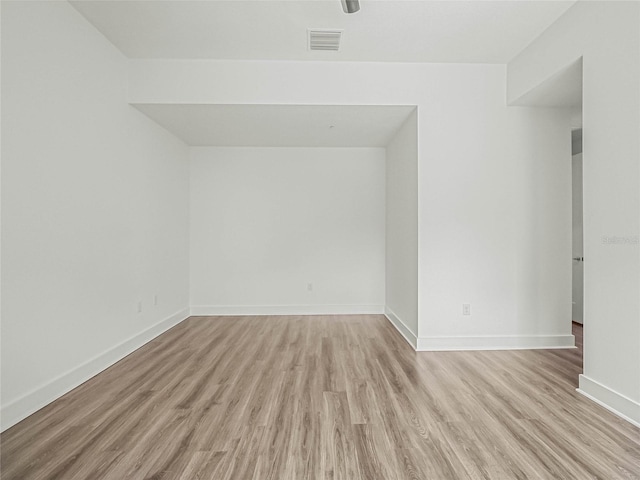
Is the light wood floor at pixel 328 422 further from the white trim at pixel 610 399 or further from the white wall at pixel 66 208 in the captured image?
the white wall at pixel 66 208

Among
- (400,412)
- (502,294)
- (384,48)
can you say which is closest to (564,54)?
(384,48)

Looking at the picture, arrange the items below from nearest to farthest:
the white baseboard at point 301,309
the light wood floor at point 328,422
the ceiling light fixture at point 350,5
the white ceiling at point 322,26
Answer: the light wood floor at point 328,422
the ceiling light fixture at point 350,5
the white ceiling at point 322,26
the white baseboard at point 301,309

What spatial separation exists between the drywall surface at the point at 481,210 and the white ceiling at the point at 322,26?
30cm

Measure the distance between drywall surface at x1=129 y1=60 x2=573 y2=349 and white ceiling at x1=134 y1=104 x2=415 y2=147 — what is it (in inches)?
16.1

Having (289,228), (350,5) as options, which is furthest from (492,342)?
(350,5)

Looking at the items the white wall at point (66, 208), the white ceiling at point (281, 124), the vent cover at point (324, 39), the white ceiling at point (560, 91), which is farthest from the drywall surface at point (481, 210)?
the white wall at point (66, 208)

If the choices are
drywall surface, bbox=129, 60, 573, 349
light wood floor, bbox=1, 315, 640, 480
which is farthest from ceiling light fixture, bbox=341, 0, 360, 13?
light wood floor, bbox=1, 315, 640, 480

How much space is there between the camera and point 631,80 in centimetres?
219

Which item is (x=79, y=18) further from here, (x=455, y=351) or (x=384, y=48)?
(x=455, y=351)

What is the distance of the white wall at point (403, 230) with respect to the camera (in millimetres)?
3721

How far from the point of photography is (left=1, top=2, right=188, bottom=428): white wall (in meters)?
2.13

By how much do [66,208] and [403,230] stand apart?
329 centimetres

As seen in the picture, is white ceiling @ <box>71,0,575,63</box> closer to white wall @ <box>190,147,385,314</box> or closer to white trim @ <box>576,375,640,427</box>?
white wall @ <box>190,147,385,314</box>

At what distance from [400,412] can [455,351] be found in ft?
5.08
